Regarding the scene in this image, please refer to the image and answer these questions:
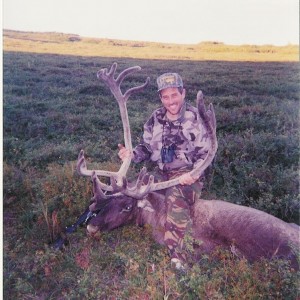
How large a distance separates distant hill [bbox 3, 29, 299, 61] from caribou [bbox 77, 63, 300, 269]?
279 millimetres

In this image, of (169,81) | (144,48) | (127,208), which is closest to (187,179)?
(127,208)

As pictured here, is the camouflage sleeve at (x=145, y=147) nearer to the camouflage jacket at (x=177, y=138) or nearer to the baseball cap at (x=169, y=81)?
the camouflage jacket at (x=177, y=138)

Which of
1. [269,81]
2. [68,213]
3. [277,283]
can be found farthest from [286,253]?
[68,213]

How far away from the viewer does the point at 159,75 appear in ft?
11.6

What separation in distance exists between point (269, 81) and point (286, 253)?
1.57 metres

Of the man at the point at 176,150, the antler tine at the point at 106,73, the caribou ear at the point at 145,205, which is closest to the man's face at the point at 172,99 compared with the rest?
the man at the point at 176,150

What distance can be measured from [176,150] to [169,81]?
0.57 meters

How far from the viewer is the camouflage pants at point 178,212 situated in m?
3.40

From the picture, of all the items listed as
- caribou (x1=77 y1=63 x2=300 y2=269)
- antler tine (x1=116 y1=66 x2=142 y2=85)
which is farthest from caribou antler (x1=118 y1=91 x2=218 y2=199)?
antler tine (x1=116 y1=66 x2=142 y2=85)

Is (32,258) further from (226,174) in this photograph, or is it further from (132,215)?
(226,174)

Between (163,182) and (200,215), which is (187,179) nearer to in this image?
(163,182)

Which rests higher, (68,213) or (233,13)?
(233,13)

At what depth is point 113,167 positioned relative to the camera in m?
3.92

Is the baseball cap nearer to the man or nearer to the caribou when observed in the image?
the man
